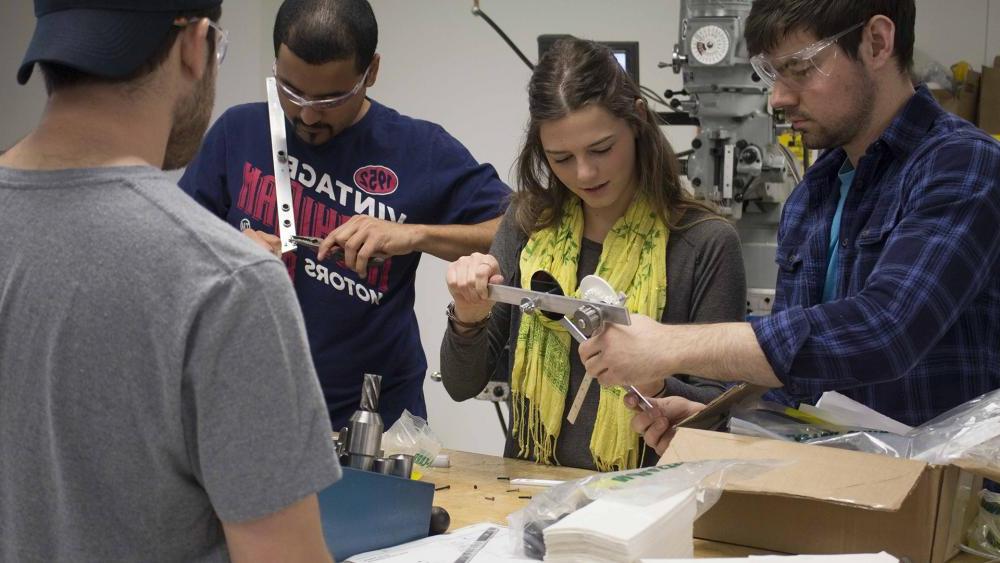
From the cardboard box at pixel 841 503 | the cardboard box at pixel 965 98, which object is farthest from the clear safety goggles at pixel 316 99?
the cardboard box at pixel 965 98

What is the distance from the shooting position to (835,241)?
179 centimetres

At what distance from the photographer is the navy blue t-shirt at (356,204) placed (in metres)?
2.22

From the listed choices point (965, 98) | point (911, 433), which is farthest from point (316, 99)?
point (965, 98)

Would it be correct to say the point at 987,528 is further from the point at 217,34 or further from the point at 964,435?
the point at 217,34

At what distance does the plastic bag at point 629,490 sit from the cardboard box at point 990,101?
9.20 ft

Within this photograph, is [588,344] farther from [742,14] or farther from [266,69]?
[266,69]

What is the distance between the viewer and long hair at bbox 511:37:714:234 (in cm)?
195

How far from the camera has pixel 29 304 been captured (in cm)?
84

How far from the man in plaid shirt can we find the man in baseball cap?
797 mm

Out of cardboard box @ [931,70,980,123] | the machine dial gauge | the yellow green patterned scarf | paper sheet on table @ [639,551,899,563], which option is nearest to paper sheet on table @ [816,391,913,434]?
paper sheet on table @ [639,551,899,563]

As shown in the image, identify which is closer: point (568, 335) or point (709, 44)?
point (568, 335)

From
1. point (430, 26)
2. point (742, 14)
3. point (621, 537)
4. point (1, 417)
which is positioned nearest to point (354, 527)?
point (621, 537)

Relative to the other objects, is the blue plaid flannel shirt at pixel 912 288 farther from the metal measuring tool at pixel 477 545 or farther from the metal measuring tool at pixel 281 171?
the metal measuring tool at pixel 281 171

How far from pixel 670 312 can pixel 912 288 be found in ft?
1.81
